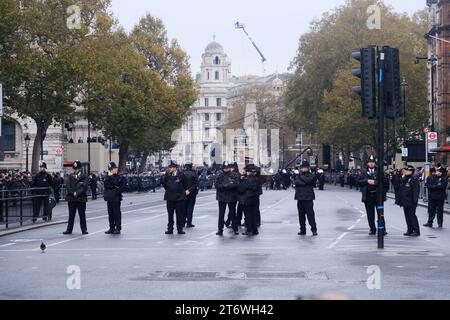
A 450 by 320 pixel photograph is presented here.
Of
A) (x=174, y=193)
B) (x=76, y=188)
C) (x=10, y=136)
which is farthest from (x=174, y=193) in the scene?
(x=10, y=136)

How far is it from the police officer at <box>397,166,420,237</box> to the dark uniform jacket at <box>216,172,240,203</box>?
4.15 metres

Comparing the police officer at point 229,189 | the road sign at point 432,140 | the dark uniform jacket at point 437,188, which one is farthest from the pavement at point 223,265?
the road sign at point 432,140

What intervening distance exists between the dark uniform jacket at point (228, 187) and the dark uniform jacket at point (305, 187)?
1658 mm

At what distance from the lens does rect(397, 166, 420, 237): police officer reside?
83.7 ft

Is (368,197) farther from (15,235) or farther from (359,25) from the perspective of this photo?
(359,25)

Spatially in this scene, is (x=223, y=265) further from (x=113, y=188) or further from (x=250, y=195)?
(x=113, y=188)

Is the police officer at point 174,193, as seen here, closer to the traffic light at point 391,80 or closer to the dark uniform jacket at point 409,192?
the dark uniform jacket at point 409,192

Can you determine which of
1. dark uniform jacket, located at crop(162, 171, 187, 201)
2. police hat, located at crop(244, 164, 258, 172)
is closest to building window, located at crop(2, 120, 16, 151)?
dark uniform jacket, located at crop(162, 171, 187, 201)

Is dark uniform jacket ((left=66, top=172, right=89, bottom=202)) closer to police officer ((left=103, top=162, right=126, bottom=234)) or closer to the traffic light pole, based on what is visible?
police officer ((left=103, top=162, right=126, bottom=234))

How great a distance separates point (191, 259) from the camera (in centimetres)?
1886

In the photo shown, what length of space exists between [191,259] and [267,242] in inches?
180

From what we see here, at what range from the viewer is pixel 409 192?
84.8 feet

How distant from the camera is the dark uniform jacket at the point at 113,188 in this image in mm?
26641

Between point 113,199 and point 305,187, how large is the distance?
491 cm
